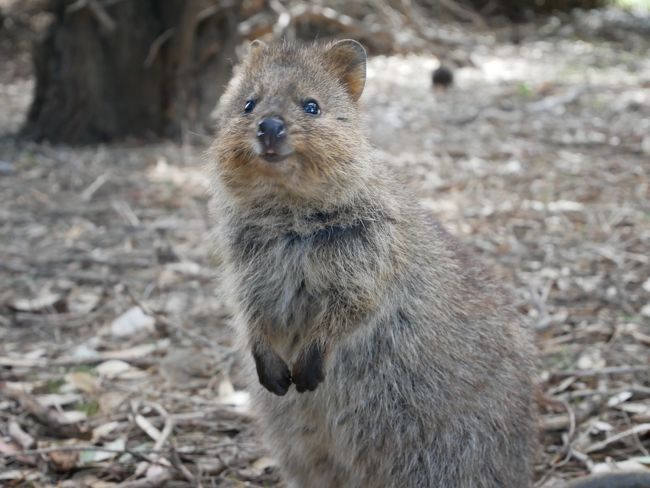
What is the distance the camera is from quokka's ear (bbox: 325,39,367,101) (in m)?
3.68

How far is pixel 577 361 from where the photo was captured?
4742 millimetres

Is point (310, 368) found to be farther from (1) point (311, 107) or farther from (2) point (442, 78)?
(2) point (442, 78)

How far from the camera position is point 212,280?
19.8ft

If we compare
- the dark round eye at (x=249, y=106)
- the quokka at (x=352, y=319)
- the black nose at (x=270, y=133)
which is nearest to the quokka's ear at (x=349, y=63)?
the quokka at (x=352, y=319)

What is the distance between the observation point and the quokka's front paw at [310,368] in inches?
129

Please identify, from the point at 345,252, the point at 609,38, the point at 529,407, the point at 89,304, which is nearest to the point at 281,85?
the point at 345,252

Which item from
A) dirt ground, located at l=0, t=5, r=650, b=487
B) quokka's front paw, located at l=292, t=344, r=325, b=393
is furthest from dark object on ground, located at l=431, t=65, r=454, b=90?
quokka's front paw, located at l=292, t=344, r=325, b=393

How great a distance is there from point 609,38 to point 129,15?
9268 millimetres

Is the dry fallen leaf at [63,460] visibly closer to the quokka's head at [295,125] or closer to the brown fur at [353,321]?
the brown fur at [353,321]

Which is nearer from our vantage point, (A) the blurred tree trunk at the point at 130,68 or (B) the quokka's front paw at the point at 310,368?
(B) the quokka's front paw at the point at 310,368

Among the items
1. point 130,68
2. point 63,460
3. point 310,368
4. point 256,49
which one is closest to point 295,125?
point 256,49

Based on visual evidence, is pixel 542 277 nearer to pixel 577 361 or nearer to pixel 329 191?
pixel 577 361

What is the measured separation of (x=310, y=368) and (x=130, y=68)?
657cm

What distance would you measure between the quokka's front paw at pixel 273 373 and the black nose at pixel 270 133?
34.3 inches
